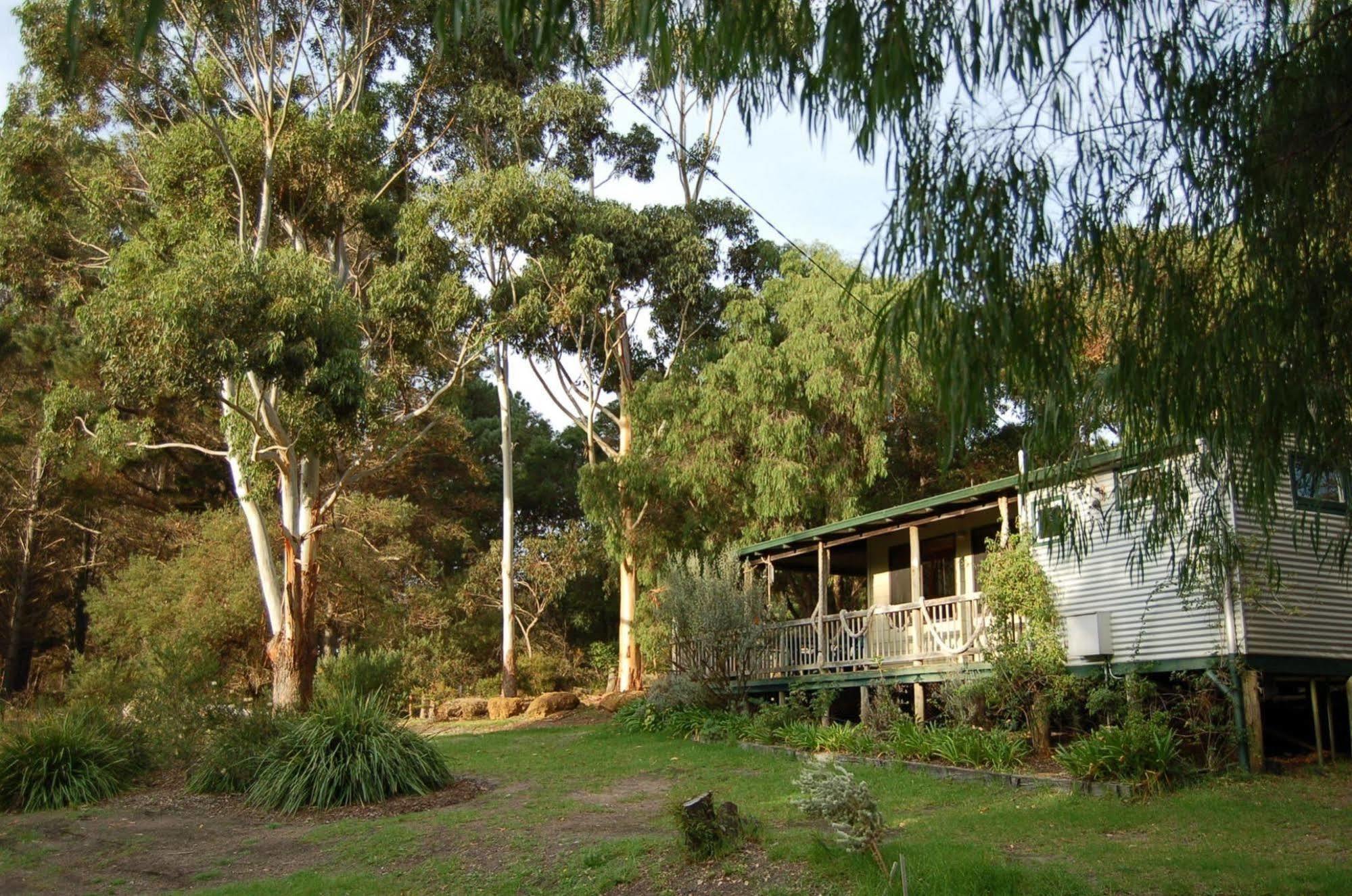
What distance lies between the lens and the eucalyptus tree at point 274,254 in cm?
1830

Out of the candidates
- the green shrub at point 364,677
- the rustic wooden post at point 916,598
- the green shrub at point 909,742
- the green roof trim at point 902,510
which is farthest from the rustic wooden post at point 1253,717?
the green shrub at point 364,677

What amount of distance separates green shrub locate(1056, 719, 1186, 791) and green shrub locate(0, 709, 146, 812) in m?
10.8

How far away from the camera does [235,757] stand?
13.6 meters

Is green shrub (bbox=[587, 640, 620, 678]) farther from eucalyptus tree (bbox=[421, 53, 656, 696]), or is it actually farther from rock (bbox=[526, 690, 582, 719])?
rock (bbox=[526, 690, 582, 719])

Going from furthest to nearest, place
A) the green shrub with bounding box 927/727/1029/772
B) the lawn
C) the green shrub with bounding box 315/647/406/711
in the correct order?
1. the green shrub with bounding box 315/647/406/711
2. the green shrub with bounding box 927/727/1029/772
3. the lawn

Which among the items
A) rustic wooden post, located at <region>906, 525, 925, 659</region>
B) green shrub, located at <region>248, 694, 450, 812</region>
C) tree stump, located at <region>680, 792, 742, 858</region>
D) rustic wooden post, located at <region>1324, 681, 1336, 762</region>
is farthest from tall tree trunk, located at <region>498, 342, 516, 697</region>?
tree stump, located at <region>680, 792, 742, 858</region>

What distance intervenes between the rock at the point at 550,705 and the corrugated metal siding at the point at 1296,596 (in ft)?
52.7

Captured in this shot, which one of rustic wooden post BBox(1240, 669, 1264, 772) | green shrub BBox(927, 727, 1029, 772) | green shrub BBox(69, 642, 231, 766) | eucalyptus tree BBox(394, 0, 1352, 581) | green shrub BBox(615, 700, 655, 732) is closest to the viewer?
eucalyptus tree BBox(394, 0, 1352, 581)

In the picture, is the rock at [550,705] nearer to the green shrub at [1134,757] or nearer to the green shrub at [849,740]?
the green shrub at [849,740]

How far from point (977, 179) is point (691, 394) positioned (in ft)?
68.5

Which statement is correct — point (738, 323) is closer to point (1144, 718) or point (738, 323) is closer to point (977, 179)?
point (1144, 718)

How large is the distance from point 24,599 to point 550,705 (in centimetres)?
1721

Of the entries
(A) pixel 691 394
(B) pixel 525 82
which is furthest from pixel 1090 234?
(B) pixel 525 82

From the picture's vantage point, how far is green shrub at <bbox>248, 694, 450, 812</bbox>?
41.4ft
